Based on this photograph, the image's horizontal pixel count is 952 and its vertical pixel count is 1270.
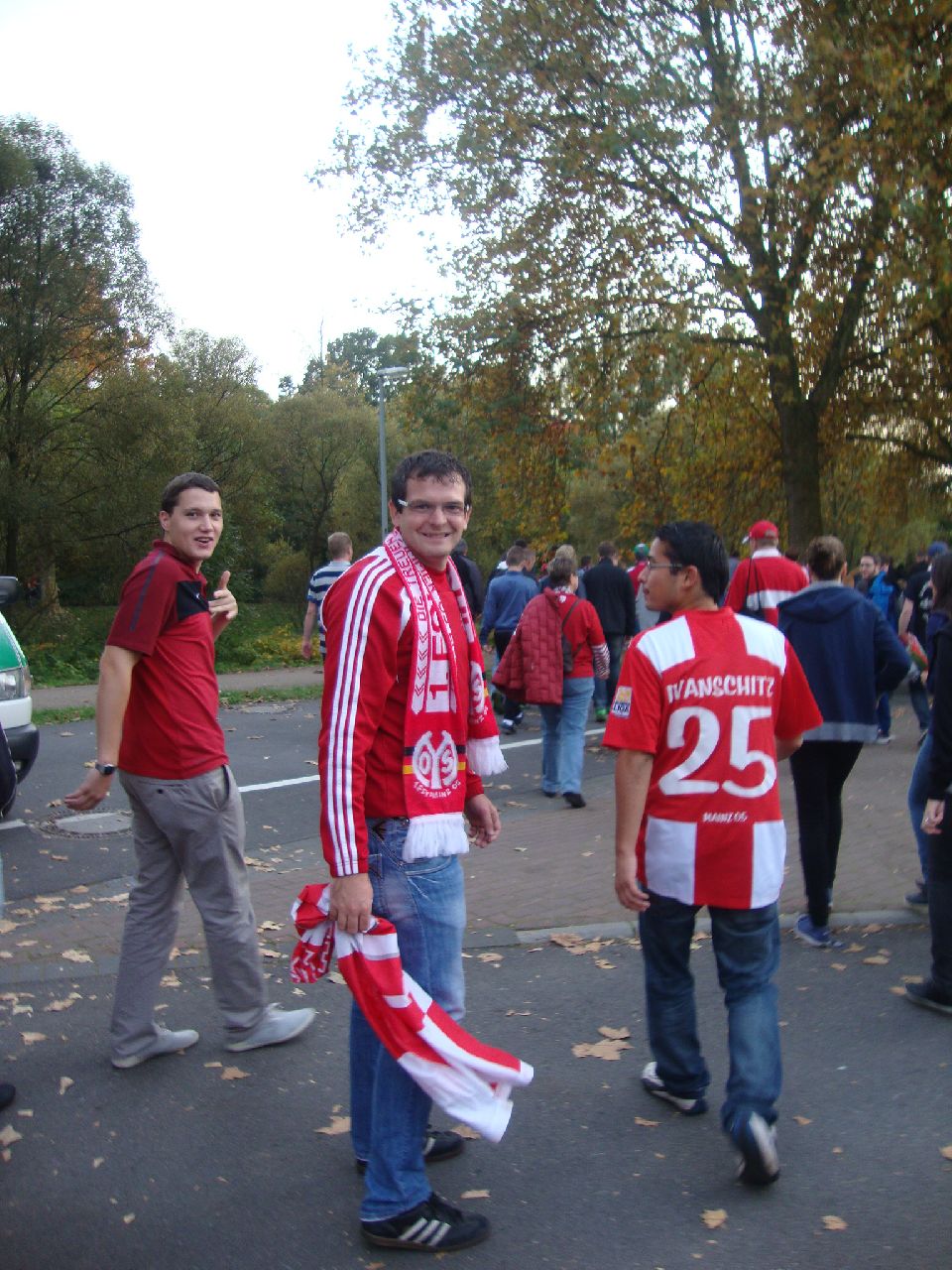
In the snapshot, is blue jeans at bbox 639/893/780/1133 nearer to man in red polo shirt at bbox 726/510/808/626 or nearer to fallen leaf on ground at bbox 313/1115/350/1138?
fallen leaf on ground at bbox 313/1115/350/1138

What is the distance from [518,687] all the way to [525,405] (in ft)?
32.1

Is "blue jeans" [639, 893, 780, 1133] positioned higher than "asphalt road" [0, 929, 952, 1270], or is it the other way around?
"blue jeans" [639, 893, 780, 1133]

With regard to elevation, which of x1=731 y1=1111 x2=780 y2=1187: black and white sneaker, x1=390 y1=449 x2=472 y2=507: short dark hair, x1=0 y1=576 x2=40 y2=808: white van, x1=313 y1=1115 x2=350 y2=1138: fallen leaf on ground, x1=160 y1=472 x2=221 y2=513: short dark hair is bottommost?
x1=313 y1=1115 x2=350 y2=1138: fallen leaf on ground

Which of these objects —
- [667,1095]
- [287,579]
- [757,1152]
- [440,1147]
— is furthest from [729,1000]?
[287,579]

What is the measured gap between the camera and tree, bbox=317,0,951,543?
14.2m

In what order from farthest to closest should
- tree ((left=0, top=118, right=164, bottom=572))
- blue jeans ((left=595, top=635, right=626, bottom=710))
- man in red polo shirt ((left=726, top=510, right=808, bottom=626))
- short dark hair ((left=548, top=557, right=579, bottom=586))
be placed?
tree ((left=0, top=118, right=164, bottom=572)), blue jeans ((left=595, top=635, right=626, bottom=710)), man in red polo shirt ((left=726, top=510, right=808, bottom=626)), short dark hair ((left=548, top=557, right=579, bottom=586))

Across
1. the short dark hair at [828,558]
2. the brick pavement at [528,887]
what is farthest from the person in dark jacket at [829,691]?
the brick pavement at [528,887]

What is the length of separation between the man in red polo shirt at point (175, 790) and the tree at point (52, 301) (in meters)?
21.4

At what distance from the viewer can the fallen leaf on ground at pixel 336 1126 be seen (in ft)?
12.5

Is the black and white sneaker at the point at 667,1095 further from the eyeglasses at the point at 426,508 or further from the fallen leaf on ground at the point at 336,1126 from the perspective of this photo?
the eyeglasses at the point at 426,508

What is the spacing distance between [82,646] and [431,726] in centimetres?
2205

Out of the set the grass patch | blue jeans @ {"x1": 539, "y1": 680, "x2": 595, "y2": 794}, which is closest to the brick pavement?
blue jeans @ {"x1": 539, "y1": 680, "x2": 595, "y2": 794}

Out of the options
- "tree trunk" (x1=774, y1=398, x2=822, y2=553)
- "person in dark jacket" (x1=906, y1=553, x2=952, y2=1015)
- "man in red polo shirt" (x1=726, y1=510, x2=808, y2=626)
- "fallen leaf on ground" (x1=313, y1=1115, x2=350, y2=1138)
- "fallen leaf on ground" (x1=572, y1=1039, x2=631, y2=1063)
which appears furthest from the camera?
"tree trunk" (x1=774, y1=398, x2=822, y2=553)

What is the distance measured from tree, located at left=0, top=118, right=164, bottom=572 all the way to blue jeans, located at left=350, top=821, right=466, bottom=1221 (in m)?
23.0
